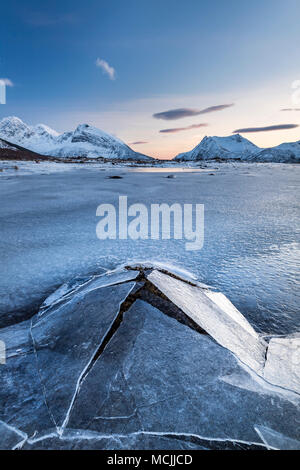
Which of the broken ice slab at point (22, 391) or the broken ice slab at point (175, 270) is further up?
the broken ice slab at point (175, 270)

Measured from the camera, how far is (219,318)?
2.14 metres

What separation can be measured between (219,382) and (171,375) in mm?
293

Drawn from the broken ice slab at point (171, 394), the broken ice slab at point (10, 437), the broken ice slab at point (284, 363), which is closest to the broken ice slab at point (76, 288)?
the broken ice slab at point (171, 394)

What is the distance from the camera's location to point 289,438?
1243 millimetres

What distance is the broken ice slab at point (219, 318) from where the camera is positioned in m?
1.79

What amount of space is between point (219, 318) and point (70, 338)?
1.24 metres

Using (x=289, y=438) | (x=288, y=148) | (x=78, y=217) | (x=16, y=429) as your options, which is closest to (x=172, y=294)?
(x=289, y=438)

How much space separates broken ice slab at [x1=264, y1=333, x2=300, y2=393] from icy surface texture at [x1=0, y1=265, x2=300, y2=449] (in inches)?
2.8

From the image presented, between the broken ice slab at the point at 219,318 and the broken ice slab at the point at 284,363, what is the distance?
0.18 feet

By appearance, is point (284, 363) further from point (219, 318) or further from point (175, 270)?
point (175, 270)

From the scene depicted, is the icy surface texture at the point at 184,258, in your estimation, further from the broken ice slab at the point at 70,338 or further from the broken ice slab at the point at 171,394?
the broken ice slab at the point at 171,394

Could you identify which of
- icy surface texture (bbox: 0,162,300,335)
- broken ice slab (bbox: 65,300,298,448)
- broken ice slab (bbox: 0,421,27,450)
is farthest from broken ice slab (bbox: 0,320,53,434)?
icy surface texture (bbox: 0,162,300,335)

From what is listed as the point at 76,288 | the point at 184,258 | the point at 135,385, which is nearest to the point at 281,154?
the point at 184,258

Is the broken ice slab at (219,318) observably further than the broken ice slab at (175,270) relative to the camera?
No
